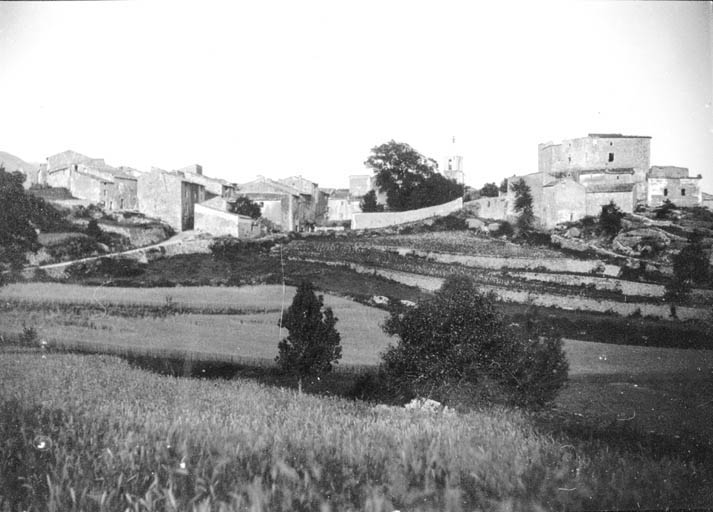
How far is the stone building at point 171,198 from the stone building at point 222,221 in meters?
0.16

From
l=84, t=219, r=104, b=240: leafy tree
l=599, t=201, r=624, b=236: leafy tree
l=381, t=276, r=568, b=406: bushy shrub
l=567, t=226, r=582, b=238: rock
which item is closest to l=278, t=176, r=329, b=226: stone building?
l=84, t=219, r=104, b=240: leafy tree

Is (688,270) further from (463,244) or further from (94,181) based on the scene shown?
(94,181)

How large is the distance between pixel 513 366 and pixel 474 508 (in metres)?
2.51

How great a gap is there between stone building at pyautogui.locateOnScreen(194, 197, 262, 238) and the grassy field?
3.22 metres

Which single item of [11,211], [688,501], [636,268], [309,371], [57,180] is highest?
[57,180]

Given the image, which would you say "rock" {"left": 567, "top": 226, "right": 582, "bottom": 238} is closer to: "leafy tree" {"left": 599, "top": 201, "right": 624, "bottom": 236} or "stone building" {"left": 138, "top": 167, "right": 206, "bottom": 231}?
"leafy tree" {"left": 599, "top": 201, "right": 624, "bottom": 236}

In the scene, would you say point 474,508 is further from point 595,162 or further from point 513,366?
point 595,162

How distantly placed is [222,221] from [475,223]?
4.16m

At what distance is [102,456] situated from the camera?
10.3ft

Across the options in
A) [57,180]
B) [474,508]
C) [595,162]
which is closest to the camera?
[474,508]

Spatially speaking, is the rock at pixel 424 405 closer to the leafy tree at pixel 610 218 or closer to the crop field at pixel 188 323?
the crop field at pixel 188 323

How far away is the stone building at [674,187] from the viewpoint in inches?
320

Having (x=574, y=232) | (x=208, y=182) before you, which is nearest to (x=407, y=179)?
(x=208, y=182)

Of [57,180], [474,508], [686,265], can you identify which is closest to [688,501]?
[474,508]
